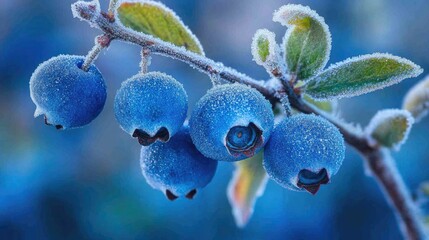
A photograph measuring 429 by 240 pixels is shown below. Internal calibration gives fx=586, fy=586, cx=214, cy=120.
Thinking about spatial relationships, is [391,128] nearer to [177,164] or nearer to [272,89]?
[272,89]

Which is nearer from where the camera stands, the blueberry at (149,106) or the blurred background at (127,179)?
the blueberry at (149,106)

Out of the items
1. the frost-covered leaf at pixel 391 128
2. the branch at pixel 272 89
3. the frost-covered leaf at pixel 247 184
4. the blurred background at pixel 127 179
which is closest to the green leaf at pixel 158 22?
the branch at pixel 272 89

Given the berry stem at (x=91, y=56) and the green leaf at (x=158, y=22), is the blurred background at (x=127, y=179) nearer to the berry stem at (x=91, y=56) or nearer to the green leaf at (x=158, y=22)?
the green leaf at (x=158, y=22)

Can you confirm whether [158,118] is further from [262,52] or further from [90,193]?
[90,193]

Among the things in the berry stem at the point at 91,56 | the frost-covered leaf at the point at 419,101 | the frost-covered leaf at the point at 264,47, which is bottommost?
the berry stem at the point at 91,56

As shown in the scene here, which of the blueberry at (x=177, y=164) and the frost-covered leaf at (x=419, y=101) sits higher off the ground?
the frost-covered leaf at (x=419, y=101)

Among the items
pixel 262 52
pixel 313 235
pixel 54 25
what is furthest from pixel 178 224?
pixel 262 52

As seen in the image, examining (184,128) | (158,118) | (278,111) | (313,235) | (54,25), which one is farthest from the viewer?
(54,25)

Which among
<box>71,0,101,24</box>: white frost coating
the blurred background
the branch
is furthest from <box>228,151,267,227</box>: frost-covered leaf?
the blurred background
